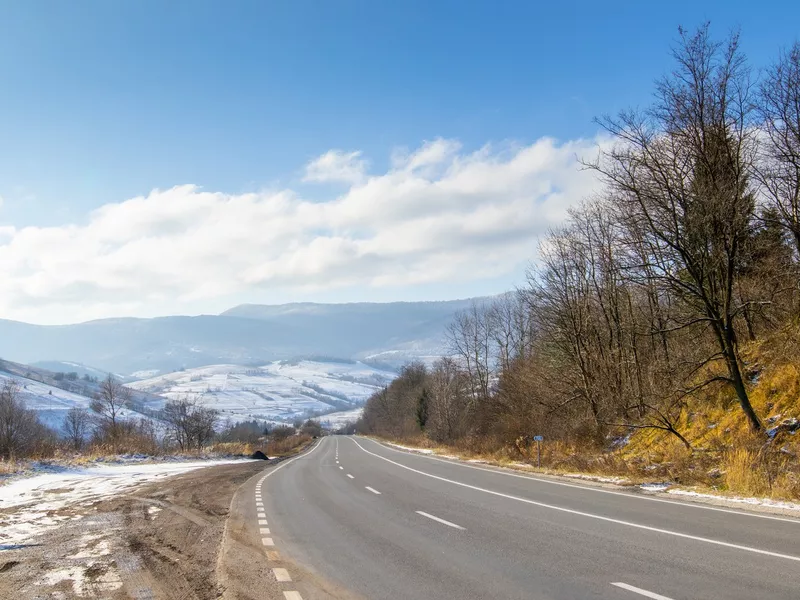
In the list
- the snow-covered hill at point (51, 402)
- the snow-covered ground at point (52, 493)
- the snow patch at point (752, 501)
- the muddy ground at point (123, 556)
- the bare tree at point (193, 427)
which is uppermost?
the snow patch at point (752, 501)

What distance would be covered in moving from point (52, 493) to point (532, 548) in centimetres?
1712

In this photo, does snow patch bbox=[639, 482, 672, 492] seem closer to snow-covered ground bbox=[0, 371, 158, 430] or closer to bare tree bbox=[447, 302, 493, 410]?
bare tree bbox=[447, 302, 493, 410]

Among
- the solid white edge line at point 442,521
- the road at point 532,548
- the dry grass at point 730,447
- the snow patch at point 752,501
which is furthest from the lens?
the dry grass at point 730,447

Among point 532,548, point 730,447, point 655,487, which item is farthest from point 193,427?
point 532,548

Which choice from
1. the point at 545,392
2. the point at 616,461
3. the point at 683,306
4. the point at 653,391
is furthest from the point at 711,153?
the point at 545,392

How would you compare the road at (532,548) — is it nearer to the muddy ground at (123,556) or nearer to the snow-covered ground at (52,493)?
the muddy ground at (123,556)

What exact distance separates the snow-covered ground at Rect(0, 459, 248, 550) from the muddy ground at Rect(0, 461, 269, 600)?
19.7 inches

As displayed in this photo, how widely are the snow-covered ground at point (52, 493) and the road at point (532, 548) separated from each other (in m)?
4.54

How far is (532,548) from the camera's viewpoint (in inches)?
326

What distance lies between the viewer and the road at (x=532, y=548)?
6305 millimetres

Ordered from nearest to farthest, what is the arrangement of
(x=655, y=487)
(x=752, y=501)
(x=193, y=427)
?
(x=752, y=501) → (x=655, y=487) → (x=193, y=427)

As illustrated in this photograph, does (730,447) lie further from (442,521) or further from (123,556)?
(123,556)

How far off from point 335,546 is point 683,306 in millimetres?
15999

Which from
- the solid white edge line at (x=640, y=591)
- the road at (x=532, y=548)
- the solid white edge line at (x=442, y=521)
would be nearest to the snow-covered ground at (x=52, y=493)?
the road at (x=532, y=548)
